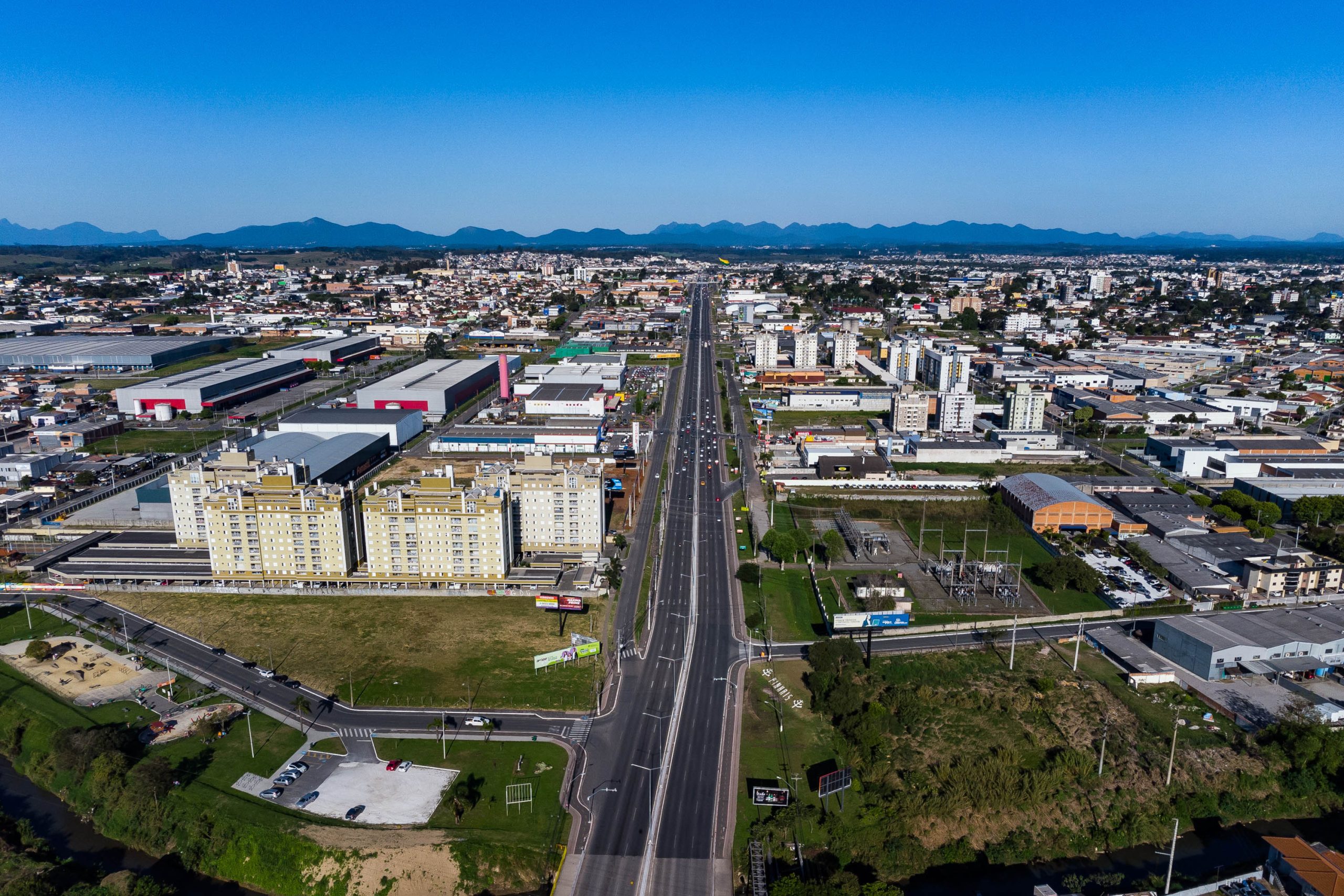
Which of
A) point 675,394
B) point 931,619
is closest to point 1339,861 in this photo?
point 931,619

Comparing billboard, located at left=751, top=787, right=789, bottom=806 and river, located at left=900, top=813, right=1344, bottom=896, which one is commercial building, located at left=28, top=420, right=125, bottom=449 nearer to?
billboard, located at left=751, top=787, right=789, bottom=806

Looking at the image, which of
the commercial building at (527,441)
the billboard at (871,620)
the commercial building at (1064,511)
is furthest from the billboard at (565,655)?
the commercial building at (527,441)

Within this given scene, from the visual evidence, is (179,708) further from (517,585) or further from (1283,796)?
(1283,796)

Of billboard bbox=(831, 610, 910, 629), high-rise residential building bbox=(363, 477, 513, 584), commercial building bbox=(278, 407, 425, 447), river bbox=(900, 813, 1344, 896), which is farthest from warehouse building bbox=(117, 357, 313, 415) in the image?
river bbox=(900, 813, 1344, 896)

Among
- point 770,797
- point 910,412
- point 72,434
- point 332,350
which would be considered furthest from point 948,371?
point 72,434

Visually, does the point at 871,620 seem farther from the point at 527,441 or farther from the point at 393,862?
the point at 527,441

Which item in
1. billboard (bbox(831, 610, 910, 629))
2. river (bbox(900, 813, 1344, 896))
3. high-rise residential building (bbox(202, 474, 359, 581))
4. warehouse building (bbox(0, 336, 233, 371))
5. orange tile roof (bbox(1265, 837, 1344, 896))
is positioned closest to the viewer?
orange tile roof (bbox(1265, 837, 1344, 896))
